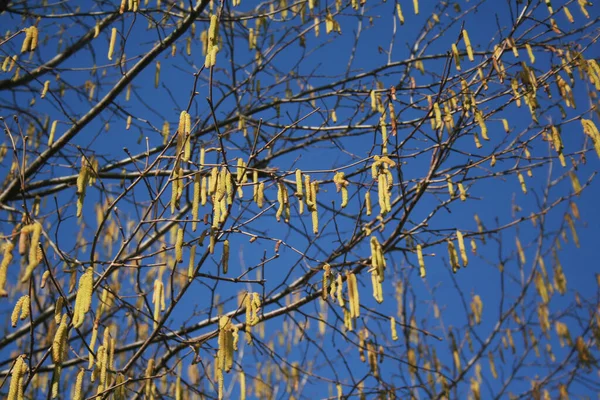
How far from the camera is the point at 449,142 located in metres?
2.54

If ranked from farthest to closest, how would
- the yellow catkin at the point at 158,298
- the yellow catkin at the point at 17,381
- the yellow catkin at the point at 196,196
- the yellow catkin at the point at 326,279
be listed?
the yellow catkin at the point at 326,279, the yellow catkin at the point at 158,298, the yellow catkin at the point at 196,196, the yellow catkin at the point at 17,381

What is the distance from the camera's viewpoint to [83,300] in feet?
5.30

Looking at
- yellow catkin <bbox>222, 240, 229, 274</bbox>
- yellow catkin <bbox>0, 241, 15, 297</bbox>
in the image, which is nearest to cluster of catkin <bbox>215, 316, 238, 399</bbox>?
yellow catkin <bbox>222, 240, 229, 274</bbox>

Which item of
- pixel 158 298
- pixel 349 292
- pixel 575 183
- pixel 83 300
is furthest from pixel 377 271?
pixel 575 183

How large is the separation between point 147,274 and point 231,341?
3.09m

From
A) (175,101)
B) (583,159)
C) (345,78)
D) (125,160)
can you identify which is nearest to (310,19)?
(345,78)

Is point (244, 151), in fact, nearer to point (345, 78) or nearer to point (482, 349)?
point (345, 78)

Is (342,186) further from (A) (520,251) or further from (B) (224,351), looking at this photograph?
(A) (520,251)

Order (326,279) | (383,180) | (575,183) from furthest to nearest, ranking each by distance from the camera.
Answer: (575,183), (326,279), (383,180)

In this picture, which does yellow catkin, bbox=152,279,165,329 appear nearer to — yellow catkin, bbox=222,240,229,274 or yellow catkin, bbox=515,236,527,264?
yellow catkin, bbox=222,240,229,274

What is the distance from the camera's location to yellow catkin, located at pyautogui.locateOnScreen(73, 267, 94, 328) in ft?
5.15

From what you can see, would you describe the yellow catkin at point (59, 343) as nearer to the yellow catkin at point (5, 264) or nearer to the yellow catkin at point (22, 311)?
the yellow catkin at point (22, 311)

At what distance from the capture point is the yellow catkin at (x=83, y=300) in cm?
157

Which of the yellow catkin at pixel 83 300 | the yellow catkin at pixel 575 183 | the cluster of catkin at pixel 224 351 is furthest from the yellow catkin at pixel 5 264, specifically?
the yellow catkin at pixel 575 183
